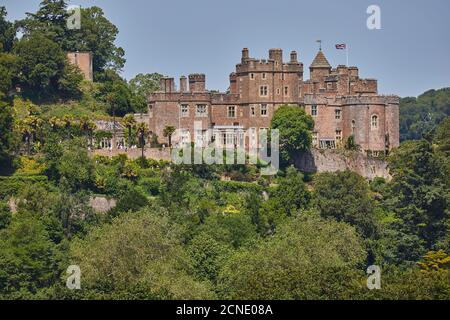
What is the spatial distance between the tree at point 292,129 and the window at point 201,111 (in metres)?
4.22

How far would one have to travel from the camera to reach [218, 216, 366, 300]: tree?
63.8 m

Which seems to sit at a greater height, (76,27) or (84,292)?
(76,27)

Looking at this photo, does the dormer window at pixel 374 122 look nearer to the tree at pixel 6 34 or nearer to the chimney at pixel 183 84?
the chimney at pixel 183 84

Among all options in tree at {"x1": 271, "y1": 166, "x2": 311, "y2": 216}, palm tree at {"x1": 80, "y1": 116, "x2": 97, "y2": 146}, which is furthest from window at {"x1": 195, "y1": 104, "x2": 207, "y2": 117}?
tree at {"x1": 271, "y1": 166, "x2": 311, "y2": 216}

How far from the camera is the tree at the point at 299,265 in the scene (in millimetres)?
63781

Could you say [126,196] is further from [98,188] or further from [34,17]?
[34,17]

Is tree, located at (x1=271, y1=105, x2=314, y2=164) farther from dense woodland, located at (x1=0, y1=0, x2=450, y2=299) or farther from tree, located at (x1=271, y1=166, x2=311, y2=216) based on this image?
tree, located at (x1=271, y1=166, x2=311, y2=216)

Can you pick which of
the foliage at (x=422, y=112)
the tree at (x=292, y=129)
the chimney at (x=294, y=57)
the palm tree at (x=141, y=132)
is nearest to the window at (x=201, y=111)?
the palm tree at (x=141, y=132)

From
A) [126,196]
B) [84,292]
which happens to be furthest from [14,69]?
[84,292]

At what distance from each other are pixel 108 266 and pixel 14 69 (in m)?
28.4

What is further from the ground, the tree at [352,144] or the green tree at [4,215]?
the tree at [352,144]

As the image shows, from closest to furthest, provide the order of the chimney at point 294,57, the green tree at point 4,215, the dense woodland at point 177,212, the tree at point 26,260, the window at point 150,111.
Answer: the dense woodland at point 177,212 → the tree at point 26,260 → the green tree at point 4,215 → the window at point 150,111 → the chimney at point 294,57

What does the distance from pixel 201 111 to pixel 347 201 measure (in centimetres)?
1209

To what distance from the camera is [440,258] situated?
79250 mm
